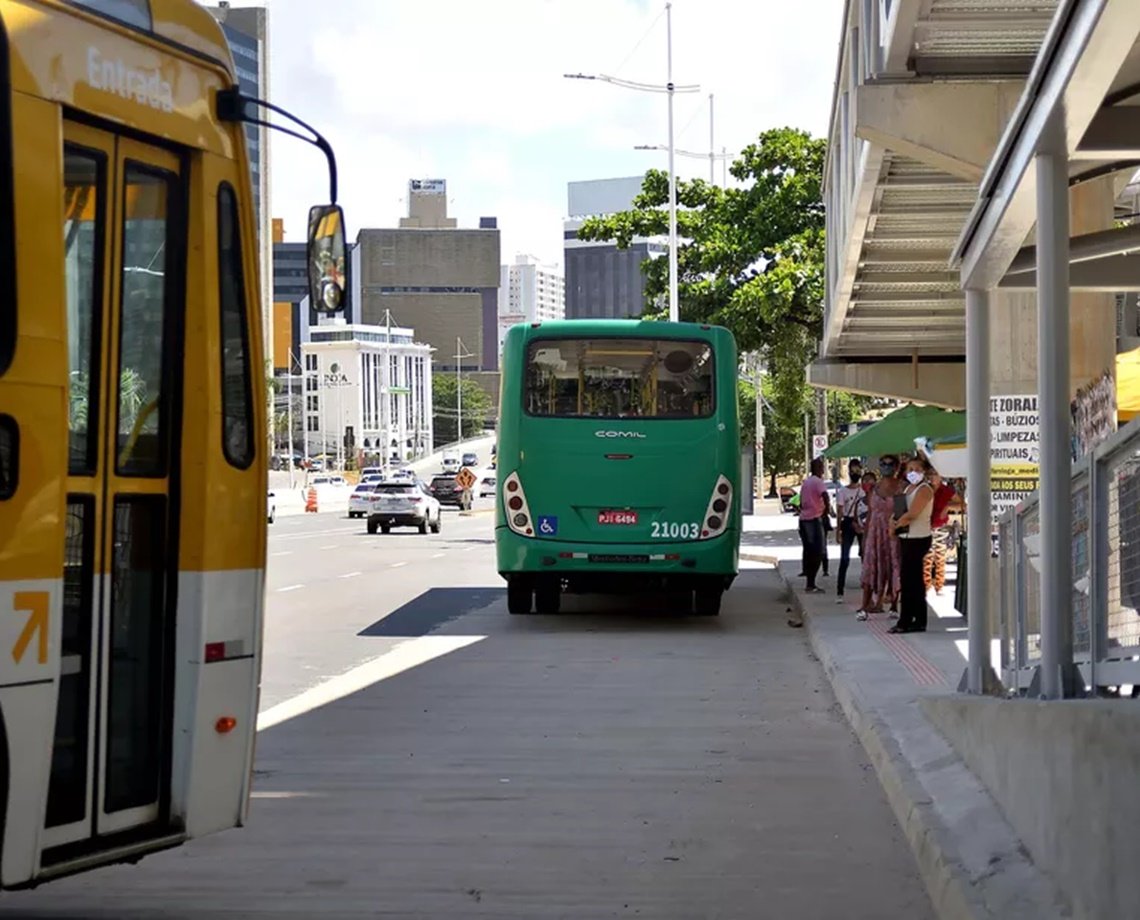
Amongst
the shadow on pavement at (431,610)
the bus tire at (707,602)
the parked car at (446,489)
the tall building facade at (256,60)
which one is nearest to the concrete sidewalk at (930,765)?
the bus tire at (707,602)

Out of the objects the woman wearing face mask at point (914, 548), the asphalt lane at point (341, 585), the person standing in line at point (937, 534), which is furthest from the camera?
the person standing in line at point (937, 534)

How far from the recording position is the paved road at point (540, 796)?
25.8 feet

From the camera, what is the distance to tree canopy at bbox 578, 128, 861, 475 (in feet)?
142

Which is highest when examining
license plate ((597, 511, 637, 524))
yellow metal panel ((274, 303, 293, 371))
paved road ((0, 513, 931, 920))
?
yellow metal panel ((274, 303, 293, 371))

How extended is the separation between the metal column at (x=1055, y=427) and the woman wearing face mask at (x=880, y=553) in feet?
41.4

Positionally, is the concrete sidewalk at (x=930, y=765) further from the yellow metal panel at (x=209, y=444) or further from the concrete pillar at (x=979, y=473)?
the yellow metal panel at (x=209, y=444)

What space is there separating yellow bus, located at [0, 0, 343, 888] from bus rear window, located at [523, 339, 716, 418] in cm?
1395

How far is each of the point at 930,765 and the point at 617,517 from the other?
34.8 feet

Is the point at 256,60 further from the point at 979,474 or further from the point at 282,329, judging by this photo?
the point at 979,474

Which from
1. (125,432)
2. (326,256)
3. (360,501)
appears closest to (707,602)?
(326,256)

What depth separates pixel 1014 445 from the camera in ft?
53.2

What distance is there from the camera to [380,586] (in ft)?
95.1

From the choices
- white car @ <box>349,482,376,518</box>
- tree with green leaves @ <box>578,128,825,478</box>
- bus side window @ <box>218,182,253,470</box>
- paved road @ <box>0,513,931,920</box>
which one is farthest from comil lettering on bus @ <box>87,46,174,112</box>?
white car @ <box>349,482,376,518</box>

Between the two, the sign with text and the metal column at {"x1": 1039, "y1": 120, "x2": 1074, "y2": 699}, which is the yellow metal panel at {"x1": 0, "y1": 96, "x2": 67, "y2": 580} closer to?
the metal column at {"x1": 1039, "y1": 120, "x2": 1074, "y2": 699}
